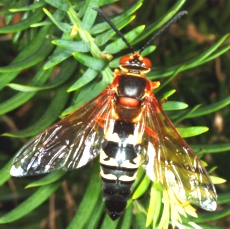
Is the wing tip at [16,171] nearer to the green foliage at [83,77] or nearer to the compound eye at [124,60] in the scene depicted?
the green foliage at [83,77]

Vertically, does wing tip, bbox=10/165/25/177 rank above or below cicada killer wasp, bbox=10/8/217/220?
below

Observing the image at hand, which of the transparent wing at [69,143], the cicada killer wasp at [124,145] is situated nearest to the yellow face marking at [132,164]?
the cicada killer wasp at [124,145]

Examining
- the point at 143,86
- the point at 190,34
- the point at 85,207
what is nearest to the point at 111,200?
the point at 85,207

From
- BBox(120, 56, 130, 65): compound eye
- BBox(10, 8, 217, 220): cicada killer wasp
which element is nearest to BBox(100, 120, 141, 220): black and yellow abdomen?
BBox(10, 8, 217, 220): cicada killer wasp

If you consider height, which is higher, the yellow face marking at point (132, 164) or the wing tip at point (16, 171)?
the yellow face marking at point (132, 164)

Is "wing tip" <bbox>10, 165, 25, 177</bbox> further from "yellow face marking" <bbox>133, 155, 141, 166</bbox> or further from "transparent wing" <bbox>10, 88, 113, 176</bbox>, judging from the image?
"yellow face marking" <bbox>133, 155, 141, 166</bbox>

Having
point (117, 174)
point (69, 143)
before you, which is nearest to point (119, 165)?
point (117, 174)

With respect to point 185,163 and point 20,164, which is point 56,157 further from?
point 185,163
